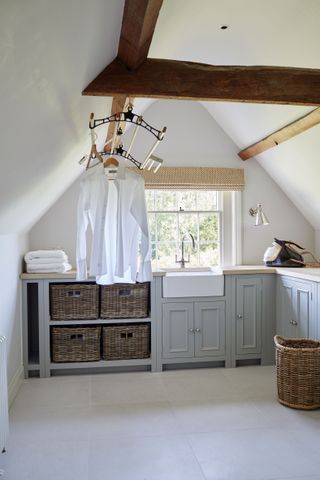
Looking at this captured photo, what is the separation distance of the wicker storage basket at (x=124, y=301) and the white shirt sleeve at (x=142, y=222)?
661 millimetres

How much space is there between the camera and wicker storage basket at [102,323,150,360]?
4.01 m

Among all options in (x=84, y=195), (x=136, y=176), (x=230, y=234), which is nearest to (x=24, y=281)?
(x=84, y=195)

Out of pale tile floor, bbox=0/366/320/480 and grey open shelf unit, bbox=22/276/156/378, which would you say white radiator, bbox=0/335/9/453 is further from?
Result: grey open shelf unit, bbox=22/276/156/378

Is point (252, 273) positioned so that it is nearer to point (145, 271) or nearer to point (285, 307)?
point (285, 307)

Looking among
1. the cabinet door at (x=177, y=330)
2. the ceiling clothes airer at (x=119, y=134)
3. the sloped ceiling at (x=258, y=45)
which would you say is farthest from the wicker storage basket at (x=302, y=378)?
the ceiling clothes airer at (x=119, y=134)

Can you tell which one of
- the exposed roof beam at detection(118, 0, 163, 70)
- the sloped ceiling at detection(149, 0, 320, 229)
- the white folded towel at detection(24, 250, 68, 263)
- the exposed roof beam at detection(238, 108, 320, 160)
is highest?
the sloped ceiling at detection(149, 0, 320, 229)

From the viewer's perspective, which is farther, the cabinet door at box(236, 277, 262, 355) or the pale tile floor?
the cabinet door at box(236, 277, 262, 355)

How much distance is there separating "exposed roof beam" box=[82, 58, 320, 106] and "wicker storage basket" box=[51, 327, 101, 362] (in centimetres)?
228

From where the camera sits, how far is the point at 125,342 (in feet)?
13.2

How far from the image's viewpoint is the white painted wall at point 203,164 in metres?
4.44

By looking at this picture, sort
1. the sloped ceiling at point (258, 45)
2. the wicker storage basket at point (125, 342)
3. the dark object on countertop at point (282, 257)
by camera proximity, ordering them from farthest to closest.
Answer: the dark object on countertop at point (282, 257), the wicker storage basket at point (125, 342), the sloped ceiling at point (258, 45)

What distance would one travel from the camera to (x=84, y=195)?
3.41 meters

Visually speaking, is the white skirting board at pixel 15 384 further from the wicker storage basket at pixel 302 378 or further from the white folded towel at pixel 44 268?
the wicker storage basket at pixel 302 378

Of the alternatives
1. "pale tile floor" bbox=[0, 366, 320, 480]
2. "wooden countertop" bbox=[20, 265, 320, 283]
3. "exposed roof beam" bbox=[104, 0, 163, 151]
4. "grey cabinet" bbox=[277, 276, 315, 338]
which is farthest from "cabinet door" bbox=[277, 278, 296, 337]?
"exposed roof beam" bbox=[104, 0, 163, 151]
